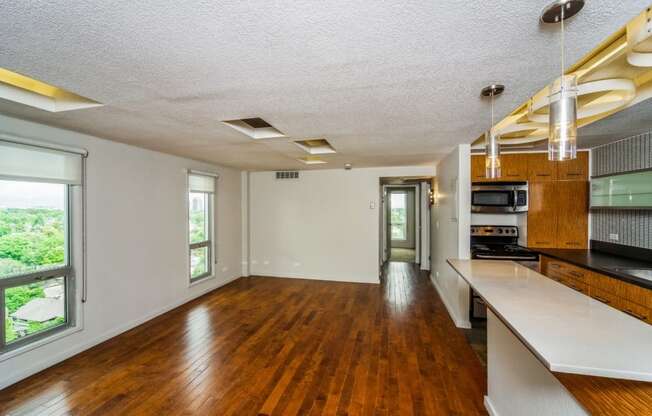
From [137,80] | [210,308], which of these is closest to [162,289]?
[210,308]

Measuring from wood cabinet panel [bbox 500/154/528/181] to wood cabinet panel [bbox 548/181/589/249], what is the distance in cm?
46

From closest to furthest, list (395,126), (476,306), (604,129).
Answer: (395,126), (604,129), (476,306)

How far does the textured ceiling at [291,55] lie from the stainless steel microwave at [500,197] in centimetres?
179

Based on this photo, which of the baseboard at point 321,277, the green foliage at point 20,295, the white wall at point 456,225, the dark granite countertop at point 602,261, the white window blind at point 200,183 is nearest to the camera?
the dark granite countertop at point 602,261

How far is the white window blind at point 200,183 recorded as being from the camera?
15.5ft

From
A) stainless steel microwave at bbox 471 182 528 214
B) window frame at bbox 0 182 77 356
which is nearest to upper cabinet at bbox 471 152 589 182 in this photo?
stainless steel microwave at bbox 471 182 528 214

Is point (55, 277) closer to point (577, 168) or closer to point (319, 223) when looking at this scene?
point (319, 223)

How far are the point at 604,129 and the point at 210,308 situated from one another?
5371mm

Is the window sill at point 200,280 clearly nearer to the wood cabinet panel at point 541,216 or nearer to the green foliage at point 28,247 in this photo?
the green foliage at point 28,247

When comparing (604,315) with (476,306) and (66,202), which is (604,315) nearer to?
(476,306)

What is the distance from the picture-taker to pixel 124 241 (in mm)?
3559

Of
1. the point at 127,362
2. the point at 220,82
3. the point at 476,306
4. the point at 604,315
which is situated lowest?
the point at 127,362

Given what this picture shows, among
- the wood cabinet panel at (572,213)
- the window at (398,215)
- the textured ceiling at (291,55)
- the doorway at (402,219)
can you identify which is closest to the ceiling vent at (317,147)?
the textured ceiling at (291,55)

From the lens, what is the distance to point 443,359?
2.87 m
